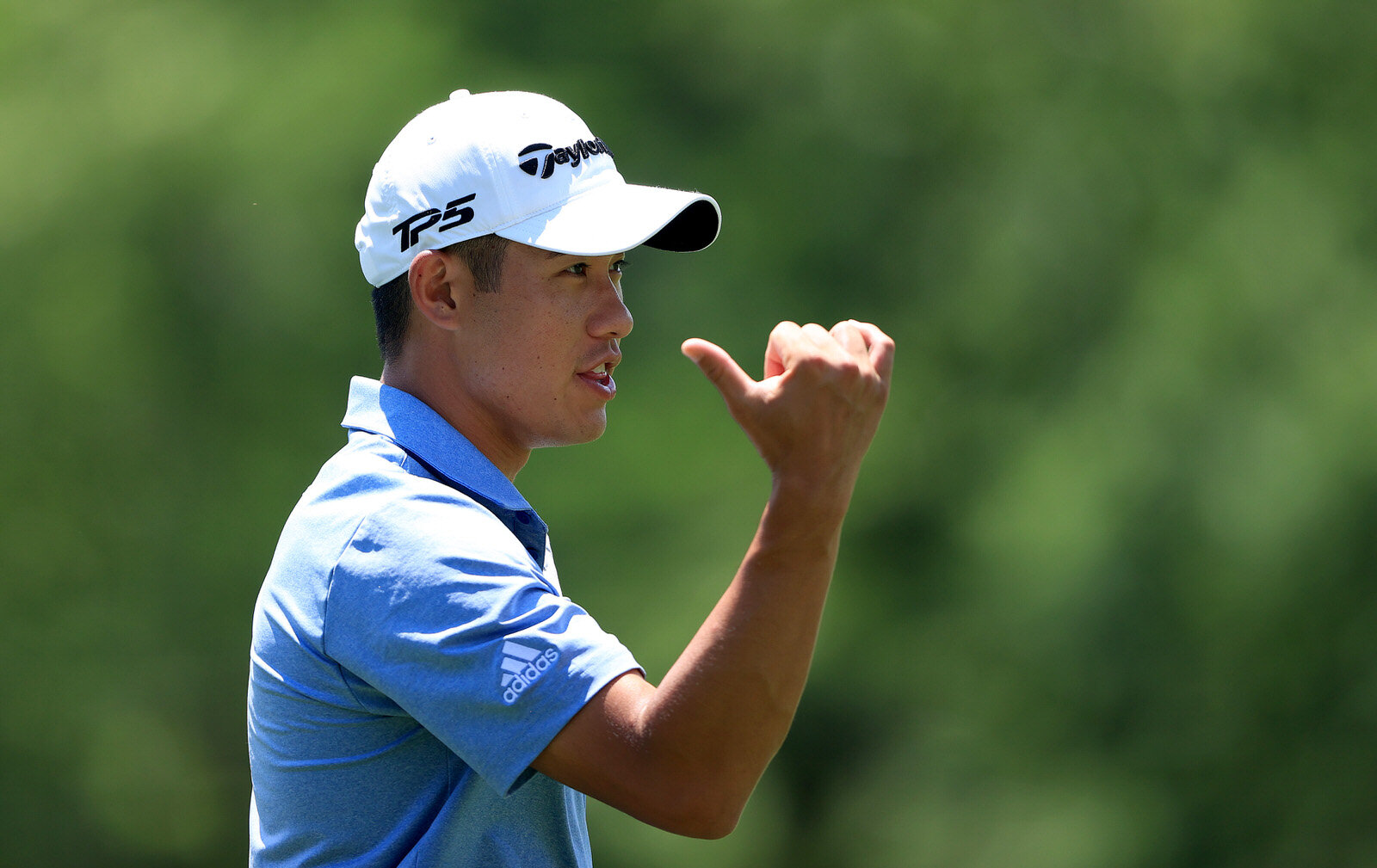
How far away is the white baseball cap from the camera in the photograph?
1.78m

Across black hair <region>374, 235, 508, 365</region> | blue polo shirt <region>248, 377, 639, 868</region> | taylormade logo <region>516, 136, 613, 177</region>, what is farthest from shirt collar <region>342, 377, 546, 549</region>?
taylormade logo <region>516, 136, 613, 177</region>

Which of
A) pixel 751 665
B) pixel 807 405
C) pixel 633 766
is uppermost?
pixel 807 405

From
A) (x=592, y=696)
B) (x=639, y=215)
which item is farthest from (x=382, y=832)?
(x=639, y=215)

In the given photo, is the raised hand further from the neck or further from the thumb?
the neck

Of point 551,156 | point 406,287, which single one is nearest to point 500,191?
point 551,156

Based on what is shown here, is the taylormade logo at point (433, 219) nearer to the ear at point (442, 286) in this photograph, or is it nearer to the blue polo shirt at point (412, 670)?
the ear at point (442, 286)

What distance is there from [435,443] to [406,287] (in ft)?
0.96

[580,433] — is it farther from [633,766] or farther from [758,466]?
[758,466]

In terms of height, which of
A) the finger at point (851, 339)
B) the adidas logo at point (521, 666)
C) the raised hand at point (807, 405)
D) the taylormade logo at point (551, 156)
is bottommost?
the adidas logo at point (521, 666)

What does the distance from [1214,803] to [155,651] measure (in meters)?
4.56

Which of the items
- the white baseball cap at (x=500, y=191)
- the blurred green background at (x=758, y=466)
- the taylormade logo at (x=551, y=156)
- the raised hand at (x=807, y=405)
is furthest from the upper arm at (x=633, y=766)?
the blurred green background at (x=758, y=466)

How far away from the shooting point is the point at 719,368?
4.36 feet

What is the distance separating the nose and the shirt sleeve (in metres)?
0.46

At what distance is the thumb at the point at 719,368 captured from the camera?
1.31 meters
